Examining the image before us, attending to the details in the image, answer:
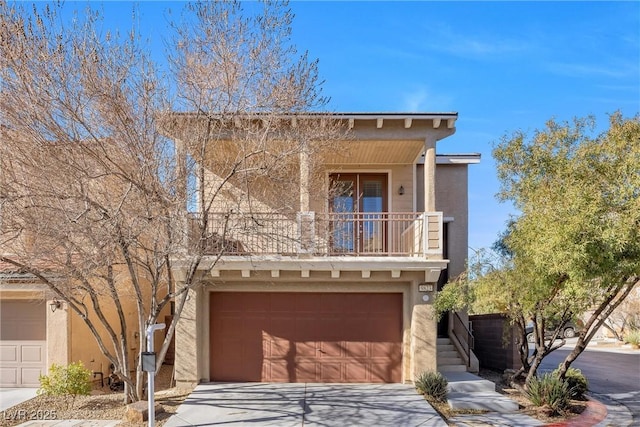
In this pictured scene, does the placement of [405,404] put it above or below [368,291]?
below

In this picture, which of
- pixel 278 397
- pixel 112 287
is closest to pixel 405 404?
pixel 278 397

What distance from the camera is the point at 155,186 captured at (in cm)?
795

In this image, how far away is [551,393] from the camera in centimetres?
912

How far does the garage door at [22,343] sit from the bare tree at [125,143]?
10.1 ft

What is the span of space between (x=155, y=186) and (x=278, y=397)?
203 inches

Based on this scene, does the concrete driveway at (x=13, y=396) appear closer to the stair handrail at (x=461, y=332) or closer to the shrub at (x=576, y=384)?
the stair handrail at (x=461, y=332)

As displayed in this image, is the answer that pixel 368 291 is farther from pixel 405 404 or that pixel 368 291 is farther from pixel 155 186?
pixel 155 186

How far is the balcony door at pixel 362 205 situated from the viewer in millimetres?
11641

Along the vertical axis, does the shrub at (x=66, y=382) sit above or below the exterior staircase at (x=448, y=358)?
above

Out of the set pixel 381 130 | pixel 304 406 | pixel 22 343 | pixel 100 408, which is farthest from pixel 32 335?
pixel 381 130

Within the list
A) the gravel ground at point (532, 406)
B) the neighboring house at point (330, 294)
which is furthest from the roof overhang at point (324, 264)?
the gravel ground at point (532, 406)

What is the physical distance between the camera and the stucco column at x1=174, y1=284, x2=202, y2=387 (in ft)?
34.7

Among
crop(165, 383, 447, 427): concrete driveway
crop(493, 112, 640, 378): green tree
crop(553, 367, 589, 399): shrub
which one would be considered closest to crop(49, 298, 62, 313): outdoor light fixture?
A: crop(165, 383, 447, 427): concrete driveway

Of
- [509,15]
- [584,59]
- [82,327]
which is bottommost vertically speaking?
[82,327]
